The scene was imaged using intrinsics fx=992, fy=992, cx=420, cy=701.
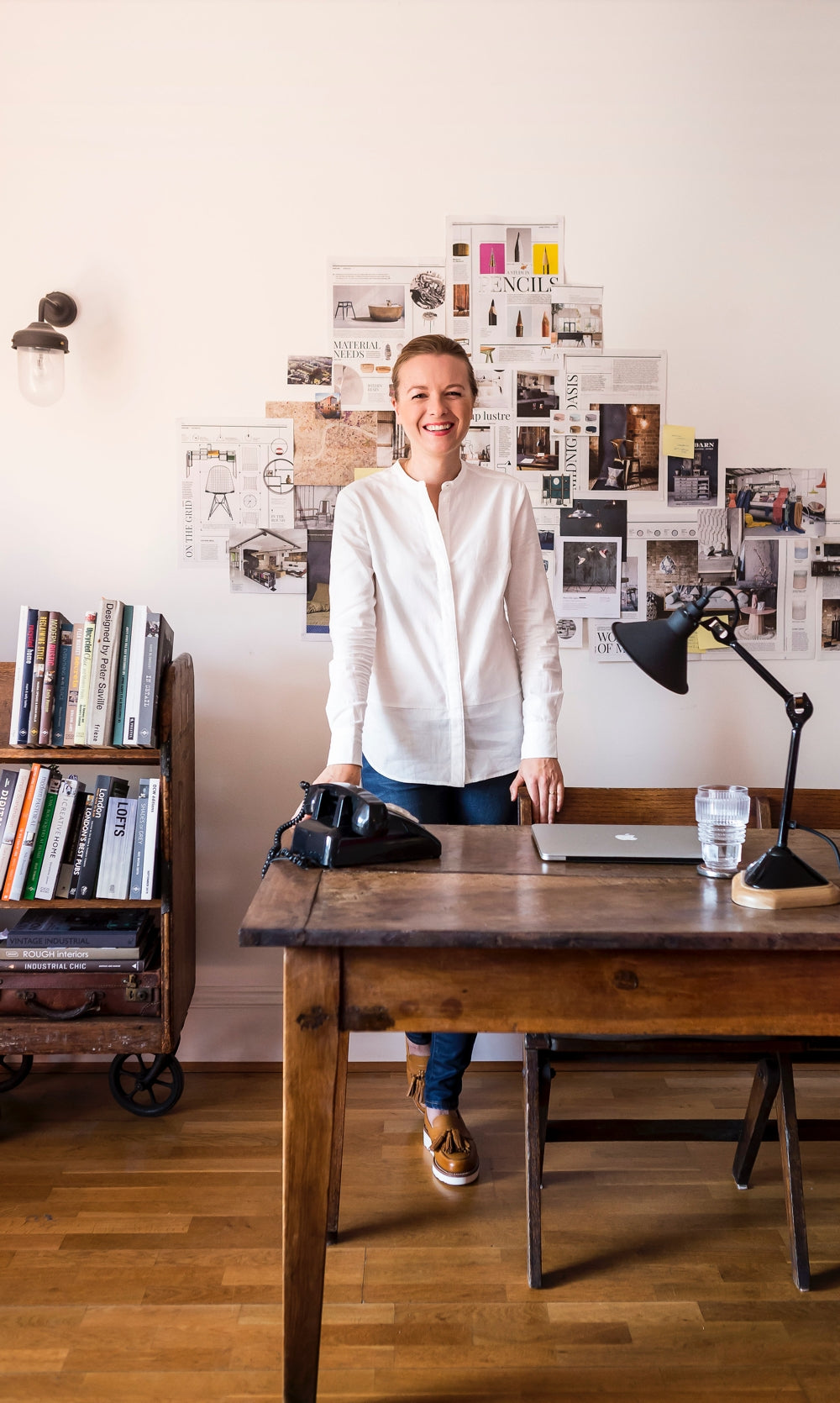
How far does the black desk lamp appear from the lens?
1341 millimetres

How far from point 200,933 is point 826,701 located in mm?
1809

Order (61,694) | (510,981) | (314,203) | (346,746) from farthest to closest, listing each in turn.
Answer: (314,203)
(61,694)
(346,746)
(510,981)

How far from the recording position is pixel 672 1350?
1.58m

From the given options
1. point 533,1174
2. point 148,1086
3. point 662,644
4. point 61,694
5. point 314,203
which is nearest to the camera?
point 662,644

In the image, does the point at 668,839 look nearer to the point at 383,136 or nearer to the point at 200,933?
the point at 200,933

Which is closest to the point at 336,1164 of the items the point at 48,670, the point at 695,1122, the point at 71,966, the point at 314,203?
the point at 695,1122

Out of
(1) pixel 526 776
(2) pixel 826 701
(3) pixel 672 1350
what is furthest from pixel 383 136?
(3) pixel 672 1350

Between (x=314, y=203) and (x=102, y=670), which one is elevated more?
(x=314, y=203)

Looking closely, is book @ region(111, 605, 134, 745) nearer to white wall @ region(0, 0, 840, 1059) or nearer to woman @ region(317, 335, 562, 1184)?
white wall @ region(0, 0, 840, 1059)

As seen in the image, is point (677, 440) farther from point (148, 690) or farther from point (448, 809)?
point (148, 690)

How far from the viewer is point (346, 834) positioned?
1512 mm

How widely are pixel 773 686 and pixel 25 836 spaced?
1653mm

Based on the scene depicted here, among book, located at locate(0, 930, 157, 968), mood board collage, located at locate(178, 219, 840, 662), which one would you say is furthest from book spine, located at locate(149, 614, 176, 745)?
book, located at locate(0, 930, 157, 968)

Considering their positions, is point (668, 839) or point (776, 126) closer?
point (668, 839)
